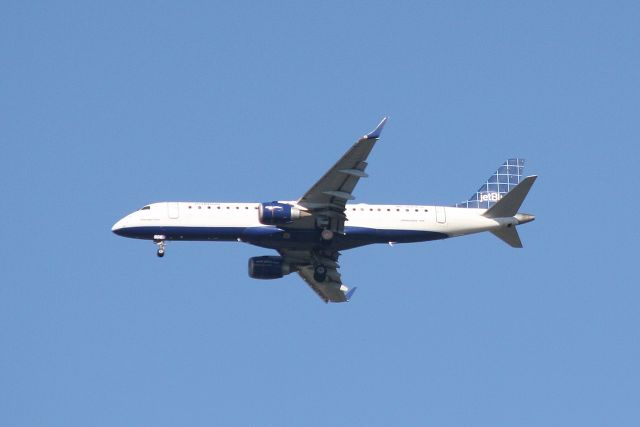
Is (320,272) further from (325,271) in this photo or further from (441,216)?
(441,216)

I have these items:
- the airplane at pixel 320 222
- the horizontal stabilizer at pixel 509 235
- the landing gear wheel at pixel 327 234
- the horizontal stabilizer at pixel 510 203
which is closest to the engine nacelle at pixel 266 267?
the airplane at pixel 320 222

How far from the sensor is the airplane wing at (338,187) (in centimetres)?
8138

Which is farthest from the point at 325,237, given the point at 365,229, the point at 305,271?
the point at 305,271

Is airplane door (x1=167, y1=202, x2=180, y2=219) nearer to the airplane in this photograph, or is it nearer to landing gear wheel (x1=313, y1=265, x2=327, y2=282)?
the airplane

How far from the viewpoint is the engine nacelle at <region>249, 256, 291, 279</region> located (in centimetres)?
9469

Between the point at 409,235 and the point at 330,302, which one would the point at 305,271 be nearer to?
the point at 330,302

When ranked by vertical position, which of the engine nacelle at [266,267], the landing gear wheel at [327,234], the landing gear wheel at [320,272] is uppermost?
the landing gear wheel at [327,234]

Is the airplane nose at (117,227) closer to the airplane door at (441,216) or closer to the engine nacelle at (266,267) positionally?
the engine nacelle at (266,267)

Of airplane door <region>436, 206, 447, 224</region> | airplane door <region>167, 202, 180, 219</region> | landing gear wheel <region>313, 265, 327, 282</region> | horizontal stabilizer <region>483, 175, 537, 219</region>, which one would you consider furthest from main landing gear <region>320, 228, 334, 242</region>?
horizontal stabilizer <region>483, 175, 537, 219</region>

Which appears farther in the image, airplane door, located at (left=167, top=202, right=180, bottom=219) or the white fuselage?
airplane door, located at (left=167, top=202, right=180, bottom=219)

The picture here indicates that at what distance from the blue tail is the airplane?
1.34 meters

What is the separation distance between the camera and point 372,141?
8075 cm

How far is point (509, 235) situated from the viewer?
299 feet

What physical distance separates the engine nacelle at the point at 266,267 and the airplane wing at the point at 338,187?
25.6 feet
